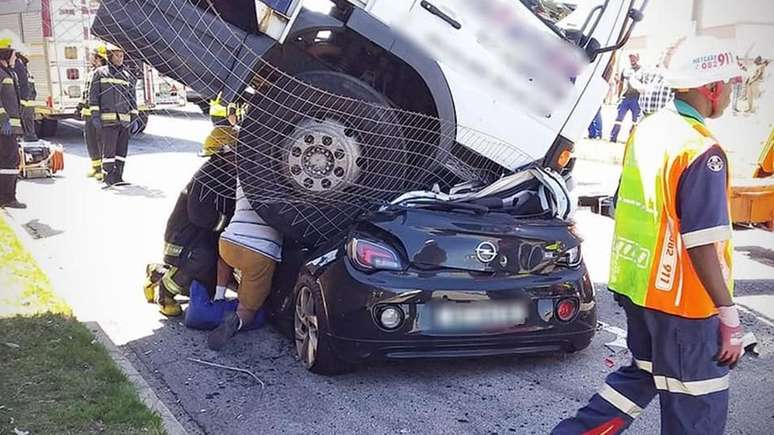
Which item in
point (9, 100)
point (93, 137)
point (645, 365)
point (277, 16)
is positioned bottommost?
point (93, 137)

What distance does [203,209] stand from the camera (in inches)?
192

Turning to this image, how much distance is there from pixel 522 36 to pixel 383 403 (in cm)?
225

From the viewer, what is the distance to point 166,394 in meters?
3.96

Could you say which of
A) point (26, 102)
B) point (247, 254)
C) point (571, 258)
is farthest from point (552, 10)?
point (26, 102)

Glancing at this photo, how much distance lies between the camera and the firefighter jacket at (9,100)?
28.5 ft

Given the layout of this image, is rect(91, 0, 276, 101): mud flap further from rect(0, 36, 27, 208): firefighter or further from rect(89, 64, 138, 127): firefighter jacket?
rect(89, 64, 138, 127): firefighter jacket

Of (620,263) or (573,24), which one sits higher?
(573,24)

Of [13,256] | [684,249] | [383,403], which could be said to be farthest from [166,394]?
[13,256]

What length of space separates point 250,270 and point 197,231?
65 cm

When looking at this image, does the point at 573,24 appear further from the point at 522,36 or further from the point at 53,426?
the point at 53,426

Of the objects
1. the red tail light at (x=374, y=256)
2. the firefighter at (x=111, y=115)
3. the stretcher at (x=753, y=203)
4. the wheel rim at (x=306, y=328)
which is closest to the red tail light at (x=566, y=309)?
the red tail light at (x=374, y=256)

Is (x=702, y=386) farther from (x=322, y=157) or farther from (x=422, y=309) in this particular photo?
(x=322, y=157)

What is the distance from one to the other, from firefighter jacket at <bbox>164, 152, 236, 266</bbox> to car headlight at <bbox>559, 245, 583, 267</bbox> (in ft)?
6.74

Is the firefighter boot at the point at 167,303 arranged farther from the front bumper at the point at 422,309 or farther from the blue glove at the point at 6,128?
the blue glove at the point at 6,128
